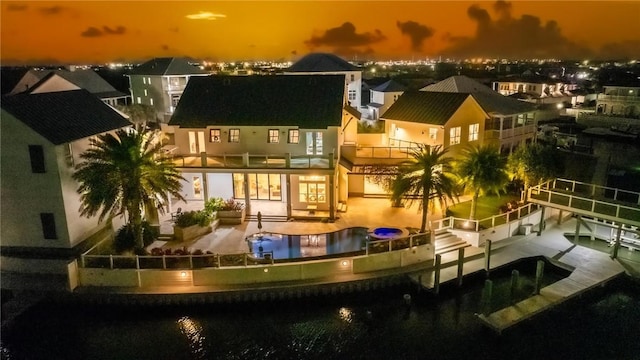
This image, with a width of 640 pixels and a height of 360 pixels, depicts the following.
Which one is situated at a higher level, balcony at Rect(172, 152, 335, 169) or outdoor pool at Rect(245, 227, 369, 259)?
balcony at Rect(172, 152, 335, 169)

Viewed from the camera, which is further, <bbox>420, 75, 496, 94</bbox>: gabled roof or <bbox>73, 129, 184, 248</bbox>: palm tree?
<bbox>420, 75, 496, 94</bbox>: gabled roof

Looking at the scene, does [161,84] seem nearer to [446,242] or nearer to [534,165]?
[446,242]

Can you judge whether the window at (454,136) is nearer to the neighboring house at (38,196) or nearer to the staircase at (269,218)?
the staircase at (269,218)

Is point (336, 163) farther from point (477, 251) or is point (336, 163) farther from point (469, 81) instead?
point (469, 81)

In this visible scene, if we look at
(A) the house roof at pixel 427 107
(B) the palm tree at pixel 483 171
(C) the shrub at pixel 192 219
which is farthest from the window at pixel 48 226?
(A) the house roof at pixel 427 107

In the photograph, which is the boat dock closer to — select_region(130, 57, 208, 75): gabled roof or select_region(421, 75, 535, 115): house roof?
select_region(421, 75, 535, 115): house roof

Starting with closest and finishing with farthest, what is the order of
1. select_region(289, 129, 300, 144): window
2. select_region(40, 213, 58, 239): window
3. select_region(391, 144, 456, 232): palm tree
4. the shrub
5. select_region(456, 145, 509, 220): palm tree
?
select_region(40, 213, 58, 239): window
select_region(391, 144, 456, 232): palm tree
the shrub
select_region(456, 145, 509, 220): palm tree
select_region(289, 129, 300, 144): window

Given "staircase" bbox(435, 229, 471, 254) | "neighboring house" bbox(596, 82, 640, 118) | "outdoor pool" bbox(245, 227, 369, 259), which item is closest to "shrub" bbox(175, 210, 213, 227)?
"outdoor pool" bbox(245, 227, 369, 259)

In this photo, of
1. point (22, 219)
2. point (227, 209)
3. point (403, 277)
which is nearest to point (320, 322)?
point (403, 277)
